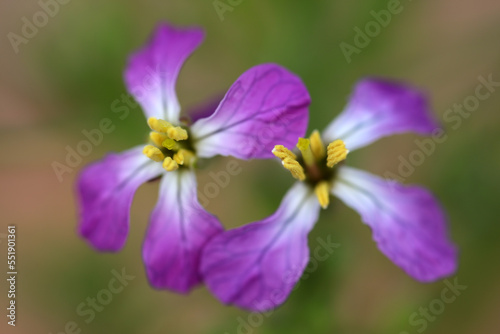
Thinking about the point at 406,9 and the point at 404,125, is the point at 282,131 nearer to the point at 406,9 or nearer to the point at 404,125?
the point at 404,125

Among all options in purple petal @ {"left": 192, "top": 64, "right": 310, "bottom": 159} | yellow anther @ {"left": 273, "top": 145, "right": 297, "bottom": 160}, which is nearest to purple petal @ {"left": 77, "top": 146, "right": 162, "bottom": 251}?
purple petal @ {"left": 192, "top": 64, "right": 310, "bottom": 159}

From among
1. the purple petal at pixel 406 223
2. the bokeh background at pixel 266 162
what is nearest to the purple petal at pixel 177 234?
the purple petal at pixel 406 223

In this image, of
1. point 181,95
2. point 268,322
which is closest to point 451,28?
point 181,95

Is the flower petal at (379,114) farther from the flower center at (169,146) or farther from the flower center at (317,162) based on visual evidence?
the flower center at (169,146)

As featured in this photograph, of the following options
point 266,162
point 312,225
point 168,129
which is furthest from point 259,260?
point 266,162

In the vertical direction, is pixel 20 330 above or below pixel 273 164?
below

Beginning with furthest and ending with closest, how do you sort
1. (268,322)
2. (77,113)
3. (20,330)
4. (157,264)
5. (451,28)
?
(451,28)
(20,330)
(77,113)
(268,322)
(157,264)

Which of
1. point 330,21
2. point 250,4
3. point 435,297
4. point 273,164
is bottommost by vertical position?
point 435,297
